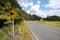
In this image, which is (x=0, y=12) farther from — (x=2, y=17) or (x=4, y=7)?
(x=4, y=7)

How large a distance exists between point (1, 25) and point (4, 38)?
20.1 ft

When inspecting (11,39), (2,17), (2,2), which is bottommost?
(11,39)

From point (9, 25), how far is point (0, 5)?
351 centimetres

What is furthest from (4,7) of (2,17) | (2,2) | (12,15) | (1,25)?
(12,15)

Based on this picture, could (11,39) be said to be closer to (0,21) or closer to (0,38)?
(0,38)

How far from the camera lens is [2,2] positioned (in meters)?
21.4

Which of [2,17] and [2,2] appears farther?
[2,2]

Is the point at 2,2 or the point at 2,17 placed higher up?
the point at 2,2

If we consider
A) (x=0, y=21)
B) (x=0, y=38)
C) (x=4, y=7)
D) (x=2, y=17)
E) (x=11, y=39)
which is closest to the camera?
(x=0, y=38)

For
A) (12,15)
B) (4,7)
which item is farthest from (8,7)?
(12,15)

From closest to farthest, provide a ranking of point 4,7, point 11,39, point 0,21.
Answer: point 11,39, point 0,21, point 4,7

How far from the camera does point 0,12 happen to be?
61.3 feet

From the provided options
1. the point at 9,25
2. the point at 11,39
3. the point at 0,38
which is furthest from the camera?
the point at 9,25

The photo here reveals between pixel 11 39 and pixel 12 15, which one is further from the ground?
pixel 12 15
